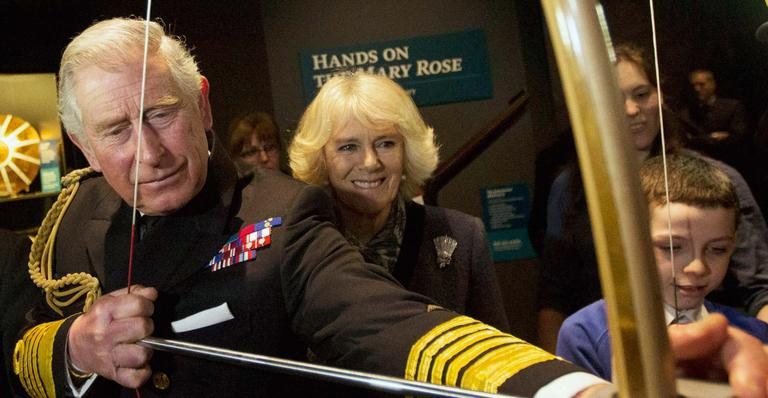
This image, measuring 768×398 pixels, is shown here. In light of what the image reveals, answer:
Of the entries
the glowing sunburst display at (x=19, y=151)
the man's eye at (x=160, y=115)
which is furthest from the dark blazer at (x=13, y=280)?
the glowing sunburst display at (x=19, y=151)

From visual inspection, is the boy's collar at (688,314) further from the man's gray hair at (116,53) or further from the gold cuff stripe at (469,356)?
the man's gray hair at (116,53)

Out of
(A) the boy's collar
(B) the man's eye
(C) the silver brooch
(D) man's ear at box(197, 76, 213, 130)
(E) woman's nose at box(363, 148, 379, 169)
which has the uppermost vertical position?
(D) man's ear at box(197, 76, 213, 130)

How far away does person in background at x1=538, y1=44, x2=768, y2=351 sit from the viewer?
59 cm

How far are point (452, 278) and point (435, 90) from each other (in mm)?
236

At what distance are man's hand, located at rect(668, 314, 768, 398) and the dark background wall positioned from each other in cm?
49

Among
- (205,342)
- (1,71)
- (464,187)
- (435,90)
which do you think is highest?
(1,71)

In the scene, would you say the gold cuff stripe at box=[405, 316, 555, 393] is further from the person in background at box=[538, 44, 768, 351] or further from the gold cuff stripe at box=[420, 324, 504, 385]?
the person in background at box=[538, 44, 768, 351]

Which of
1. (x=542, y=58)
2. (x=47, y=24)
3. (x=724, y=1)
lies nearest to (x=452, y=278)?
(x=542, y=58)

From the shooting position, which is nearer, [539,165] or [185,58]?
[185,58]

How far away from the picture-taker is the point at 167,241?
707 mm

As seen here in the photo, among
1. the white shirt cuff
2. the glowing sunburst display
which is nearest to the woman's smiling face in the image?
the white shirt cuff

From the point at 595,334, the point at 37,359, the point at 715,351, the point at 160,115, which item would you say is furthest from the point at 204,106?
the point at 715,351

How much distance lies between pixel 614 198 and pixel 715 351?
101 mm

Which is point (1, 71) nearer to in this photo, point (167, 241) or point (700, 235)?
point (167, 241)
